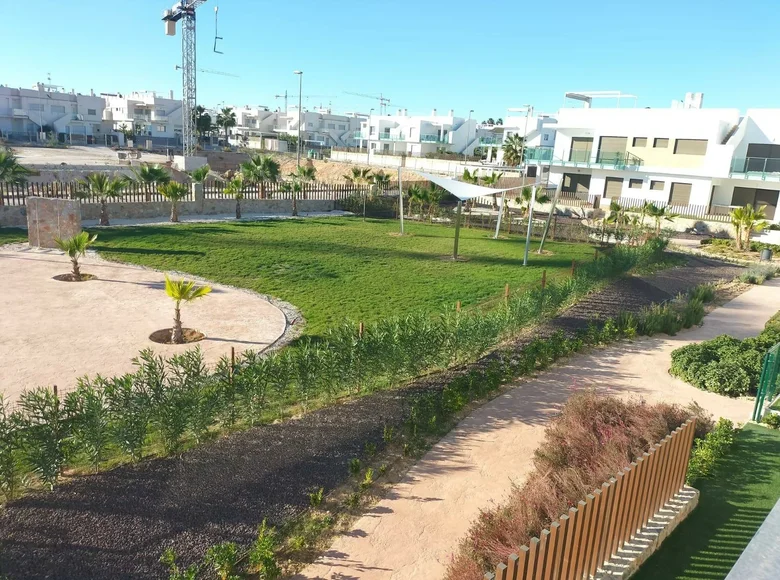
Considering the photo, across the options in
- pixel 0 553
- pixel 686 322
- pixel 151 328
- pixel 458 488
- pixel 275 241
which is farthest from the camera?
pixel 275 241

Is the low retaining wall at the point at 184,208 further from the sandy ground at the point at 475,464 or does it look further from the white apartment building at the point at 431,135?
the white apartment building at the point at 431,135

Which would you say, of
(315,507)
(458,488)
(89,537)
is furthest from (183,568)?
(458,488)

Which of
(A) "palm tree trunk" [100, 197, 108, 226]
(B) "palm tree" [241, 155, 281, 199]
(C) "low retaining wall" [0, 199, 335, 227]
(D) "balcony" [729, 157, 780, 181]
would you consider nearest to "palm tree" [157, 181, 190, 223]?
(C) "low retaining wall" [0, 199, 335, 227]

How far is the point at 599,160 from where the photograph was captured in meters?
45.8

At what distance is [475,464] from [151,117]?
363 ft

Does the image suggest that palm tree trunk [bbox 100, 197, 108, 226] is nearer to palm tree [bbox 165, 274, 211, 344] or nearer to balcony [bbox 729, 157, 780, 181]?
palm tree [bbox 165, 274, 211, 344]

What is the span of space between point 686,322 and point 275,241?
1553cm

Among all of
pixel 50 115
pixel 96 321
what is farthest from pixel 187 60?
pixel 96 321

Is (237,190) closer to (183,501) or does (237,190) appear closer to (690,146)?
(183,501)

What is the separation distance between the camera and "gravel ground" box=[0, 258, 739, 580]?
5605 millimetres

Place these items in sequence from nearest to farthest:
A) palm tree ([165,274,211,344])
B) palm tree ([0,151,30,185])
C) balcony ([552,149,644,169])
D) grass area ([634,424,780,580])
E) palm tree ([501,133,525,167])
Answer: grass area ([634,424,780,580]), palm tree ([165,274,211,344]), palm tree ([0,151,30,185]), balcony ([552,149,644,169]), palm tree ([501,133,525,167])

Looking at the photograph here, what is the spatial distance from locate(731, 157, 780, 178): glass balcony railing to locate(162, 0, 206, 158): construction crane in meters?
50.5

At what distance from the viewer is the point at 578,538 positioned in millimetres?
5023

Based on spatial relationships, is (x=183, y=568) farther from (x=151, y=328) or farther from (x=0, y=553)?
(x=151, y=328)
